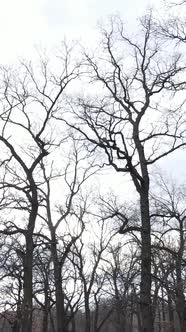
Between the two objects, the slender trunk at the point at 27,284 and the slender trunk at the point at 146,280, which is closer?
the slender trunk at the point at 146,280

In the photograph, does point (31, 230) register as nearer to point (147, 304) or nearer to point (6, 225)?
point (6, 225)

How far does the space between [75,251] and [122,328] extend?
23416 millimetres

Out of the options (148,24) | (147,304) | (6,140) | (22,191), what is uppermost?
(148,24)

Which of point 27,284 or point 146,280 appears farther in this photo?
point 27,284

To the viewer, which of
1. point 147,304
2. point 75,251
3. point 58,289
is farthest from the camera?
point 75,251

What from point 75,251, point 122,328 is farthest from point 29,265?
point 122,328

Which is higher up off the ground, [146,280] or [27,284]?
[27,284]

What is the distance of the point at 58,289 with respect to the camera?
30.3 m

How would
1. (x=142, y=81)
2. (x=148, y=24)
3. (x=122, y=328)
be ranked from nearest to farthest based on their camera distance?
(x=148, y=24)
(x=142, y=81)
(x=122, y=328)

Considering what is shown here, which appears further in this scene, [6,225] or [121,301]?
[121,301]

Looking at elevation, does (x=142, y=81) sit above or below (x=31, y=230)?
above

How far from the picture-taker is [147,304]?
16.1m

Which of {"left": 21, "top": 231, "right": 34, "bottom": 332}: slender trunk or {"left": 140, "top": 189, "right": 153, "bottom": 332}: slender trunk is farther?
{"left": 21, "top": 231, "right": 34, "bottom": 332}: slender trunk

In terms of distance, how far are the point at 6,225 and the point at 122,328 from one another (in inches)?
1774
